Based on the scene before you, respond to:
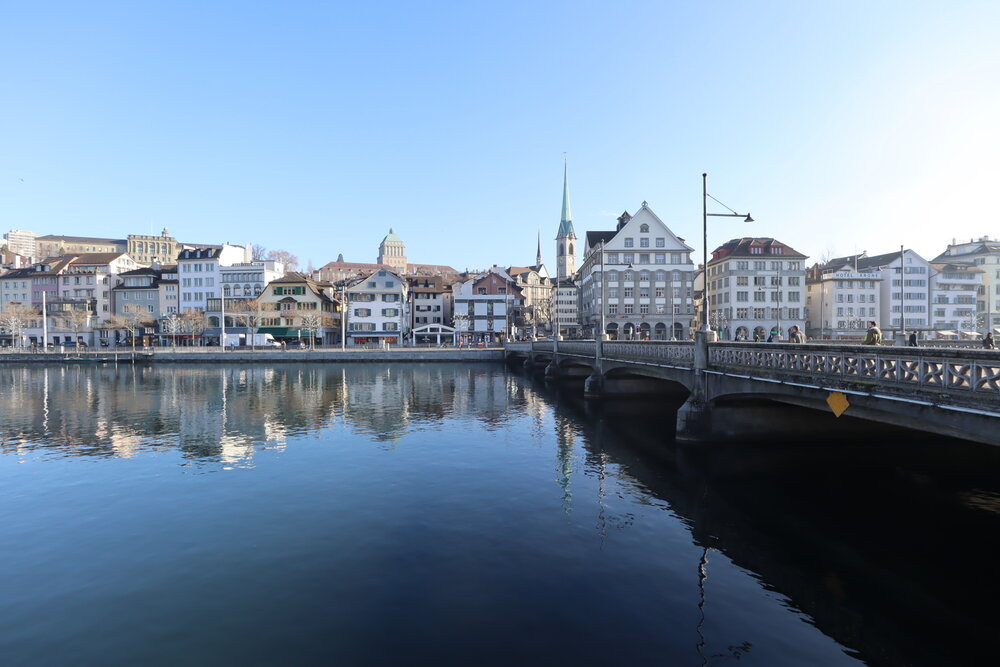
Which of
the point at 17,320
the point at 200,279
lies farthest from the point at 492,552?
the point at 17,320

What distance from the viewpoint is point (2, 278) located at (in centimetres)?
12238

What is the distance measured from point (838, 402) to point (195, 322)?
109 m

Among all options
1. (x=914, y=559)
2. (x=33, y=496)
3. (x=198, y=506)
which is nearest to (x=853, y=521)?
(x=914, y=559)

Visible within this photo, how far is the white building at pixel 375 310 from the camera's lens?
103625mm

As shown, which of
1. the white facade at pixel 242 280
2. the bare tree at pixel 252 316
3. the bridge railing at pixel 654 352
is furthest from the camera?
the white facade at pixel 242 280

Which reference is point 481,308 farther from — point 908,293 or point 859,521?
point 859,521

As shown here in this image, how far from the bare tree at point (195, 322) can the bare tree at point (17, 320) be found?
28.0m

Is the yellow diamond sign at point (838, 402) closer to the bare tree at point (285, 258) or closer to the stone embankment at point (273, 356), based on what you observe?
the stone embankment at point (273, 356)

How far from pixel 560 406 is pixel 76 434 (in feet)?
93.3

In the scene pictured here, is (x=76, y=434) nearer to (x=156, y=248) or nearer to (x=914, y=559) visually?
(x=914, y=559)

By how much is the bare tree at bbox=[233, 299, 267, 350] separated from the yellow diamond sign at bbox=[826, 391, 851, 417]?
97044 mm

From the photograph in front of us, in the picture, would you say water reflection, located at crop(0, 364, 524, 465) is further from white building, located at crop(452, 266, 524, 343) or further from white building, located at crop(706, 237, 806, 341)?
white building, located at crop(706, 237, 806, 341)

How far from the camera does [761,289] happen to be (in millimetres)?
92750

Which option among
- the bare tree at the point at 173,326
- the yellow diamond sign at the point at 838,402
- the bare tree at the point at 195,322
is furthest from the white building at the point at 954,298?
the bare tree at the point at 173,326
